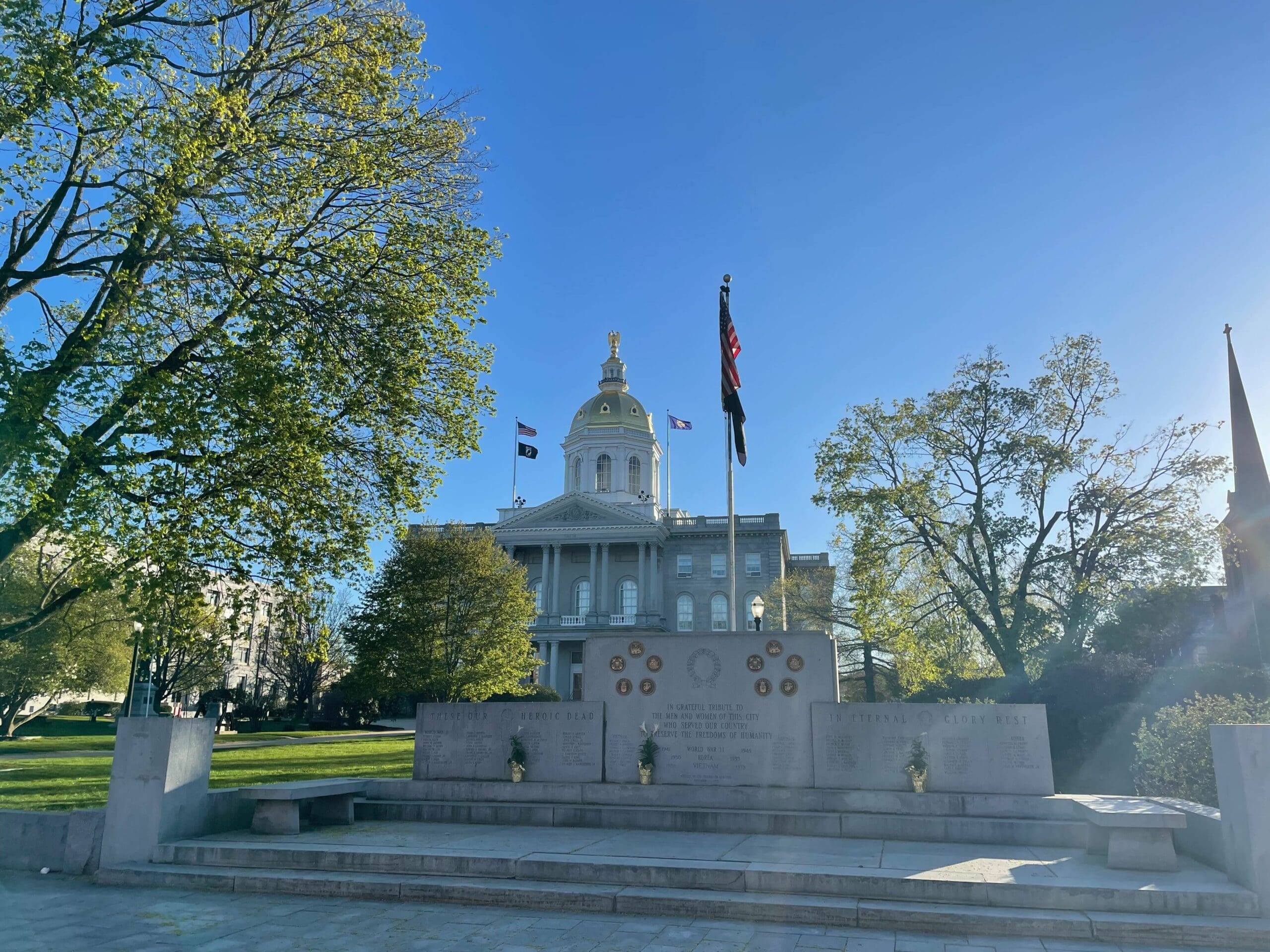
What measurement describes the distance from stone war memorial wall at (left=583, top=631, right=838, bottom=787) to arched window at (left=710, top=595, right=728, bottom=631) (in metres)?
54.8

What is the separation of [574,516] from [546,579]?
18.7 ft

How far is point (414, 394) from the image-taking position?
16188 millimetres

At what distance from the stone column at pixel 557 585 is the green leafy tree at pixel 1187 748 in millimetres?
56762

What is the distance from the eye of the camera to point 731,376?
22.2 m

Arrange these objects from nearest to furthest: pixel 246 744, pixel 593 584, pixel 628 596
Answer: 1. pixel 246 744
2. pixel 593 584
3. pixel 628 596

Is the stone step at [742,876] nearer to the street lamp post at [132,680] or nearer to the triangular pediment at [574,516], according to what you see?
the street lamp post at [132,680]

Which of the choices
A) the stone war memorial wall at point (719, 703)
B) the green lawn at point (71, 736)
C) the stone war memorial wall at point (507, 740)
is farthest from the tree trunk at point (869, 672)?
the stone war memorial wall at point (507, 740)

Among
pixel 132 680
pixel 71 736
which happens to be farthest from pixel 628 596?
pixel 132 680

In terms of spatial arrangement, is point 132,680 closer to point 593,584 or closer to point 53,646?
point 53,646

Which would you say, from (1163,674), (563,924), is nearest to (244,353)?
(563,924)

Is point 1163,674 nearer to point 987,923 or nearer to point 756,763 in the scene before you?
point 756,763

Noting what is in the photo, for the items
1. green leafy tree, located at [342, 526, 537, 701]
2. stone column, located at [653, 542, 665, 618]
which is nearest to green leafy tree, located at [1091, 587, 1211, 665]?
green leafy tree, located at [342, 526, 537, 701]

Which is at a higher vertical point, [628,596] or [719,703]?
[628,596]

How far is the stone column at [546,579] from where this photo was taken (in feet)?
230
